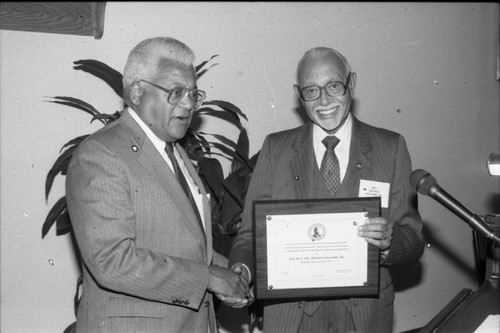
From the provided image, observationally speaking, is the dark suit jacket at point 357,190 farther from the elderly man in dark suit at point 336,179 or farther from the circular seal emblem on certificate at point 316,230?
the circular seal emblem on certificate at point 316,230

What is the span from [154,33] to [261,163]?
5.11ft

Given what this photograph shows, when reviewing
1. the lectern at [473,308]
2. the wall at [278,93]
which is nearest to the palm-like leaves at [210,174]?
the wall at [278,93]

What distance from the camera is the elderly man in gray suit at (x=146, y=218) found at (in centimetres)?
210

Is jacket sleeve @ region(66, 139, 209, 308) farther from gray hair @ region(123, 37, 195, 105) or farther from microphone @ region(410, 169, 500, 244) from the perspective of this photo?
microphone @ region(410, 169, 500, 244)

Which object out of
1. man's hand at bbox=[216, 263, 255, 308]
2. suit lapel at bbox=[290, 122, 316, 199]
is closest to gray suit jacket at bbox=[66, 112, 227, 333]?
man's hand at bbox=[216, 263, 255, 308]

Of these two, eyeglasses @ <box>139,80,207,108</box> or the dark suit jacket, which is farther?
the dark suit jacket

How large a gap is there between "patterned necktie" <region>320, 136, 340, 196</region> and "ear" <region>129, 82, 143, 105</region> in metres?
0.81

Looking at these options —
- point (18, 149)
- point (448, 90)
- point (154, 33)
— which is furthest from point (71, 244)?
point (448, 90)

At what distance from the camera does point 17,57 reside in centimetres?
354

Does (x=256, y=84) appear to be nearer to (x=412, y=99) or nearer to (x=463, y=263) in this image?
(x=412, y=99)

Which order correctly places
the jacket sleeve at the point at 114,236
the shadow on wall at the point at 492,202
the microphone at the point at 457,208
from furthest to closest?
the shadow on wall at the point at 492,202
the jacket sleeve at the point at 114,236
the microphone at the point at 457,208

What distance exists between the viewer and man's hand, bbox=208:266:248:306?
2.29 meters

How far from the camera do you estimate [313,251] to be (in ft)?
7.61

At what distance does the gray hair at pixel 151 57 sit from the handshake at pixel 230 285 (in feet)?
2.57
